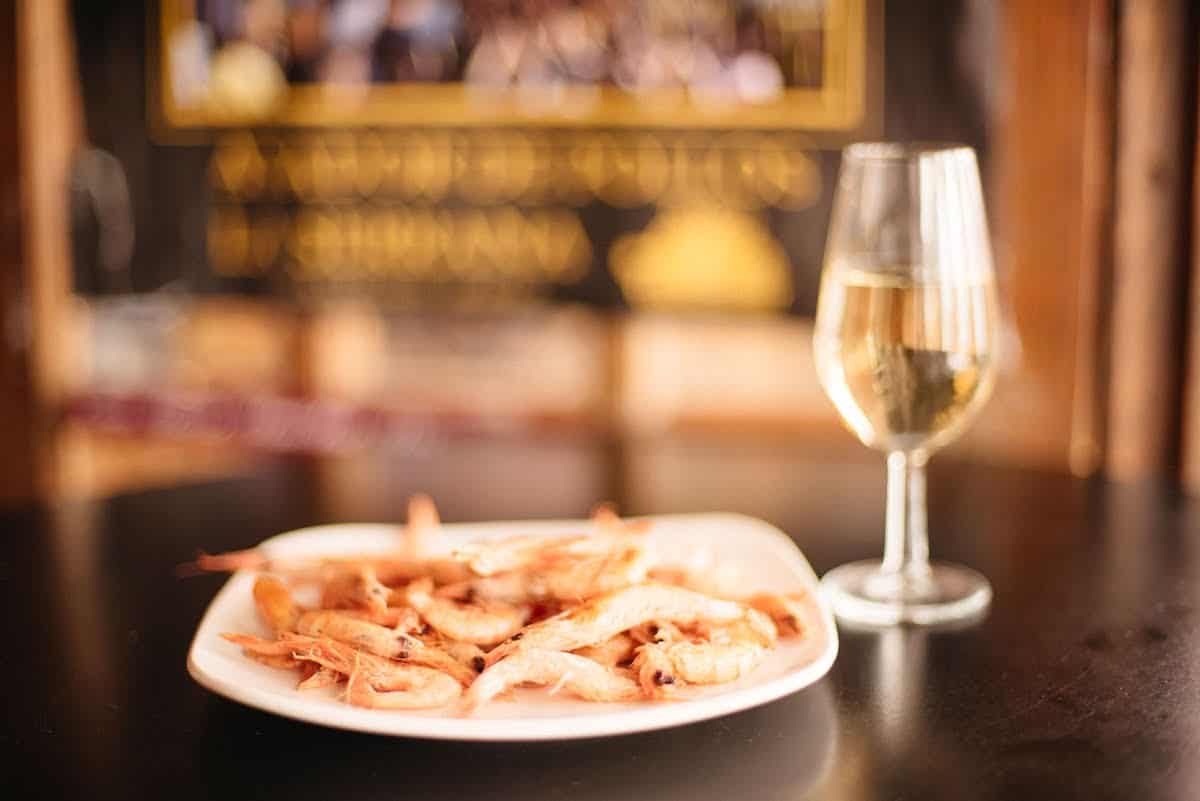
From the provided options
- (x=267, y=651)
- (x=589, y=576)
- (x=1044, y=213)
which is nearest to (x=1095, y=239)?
(x=1044, y=213)

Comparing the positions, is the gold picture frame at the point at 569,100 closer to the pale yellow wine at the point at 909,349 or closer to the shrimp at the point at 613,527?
the pale yellow wine at the point at 909,349

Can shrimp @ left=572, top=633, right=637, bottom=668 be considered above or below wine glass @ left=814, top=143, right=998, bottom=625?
below

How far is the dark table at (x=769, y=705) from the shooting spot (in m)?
0.59

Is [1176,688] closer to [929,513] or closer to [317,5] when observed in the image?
[929,513]

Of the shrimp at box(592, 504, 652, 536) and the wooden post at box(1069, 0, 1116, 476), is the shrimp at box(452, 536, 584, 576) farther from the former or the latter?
the wooden post at box(1069, 0, 1116, 476)

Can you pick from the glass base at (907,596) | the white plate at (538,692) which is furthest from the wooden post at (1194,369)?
the white plate at (538,692)

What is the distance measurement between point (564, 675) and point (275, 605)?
0.18m

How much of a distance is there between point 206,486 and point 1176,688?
78cm

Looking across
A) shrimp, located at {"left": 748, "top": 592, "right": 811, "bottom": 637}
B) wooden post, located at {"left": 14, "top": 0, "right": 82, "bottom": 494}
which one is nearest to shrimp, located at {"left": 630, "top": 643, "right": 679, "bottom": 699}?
shrimp, located at {"left": 748, "top": 592, "right": 811, "bottom": 637}

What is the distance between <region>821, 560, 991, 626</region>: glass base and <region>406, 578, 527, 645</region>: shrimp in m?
0.23

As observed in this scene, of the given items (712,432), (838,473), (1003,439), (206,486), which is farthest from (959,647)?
(712,432)

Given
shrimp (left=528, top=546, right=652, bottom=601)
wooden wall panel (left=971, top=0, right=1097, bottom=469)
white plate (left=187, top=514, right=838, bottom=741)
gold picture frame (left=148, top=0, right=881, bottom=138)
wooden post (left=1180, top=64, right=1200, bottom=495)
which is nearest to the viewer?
white plate (left=187, top=514, right=838, bottom=741)

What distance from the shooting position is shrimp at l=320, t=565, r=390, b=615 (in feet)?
2.29

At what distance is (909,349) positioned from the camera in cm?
84
